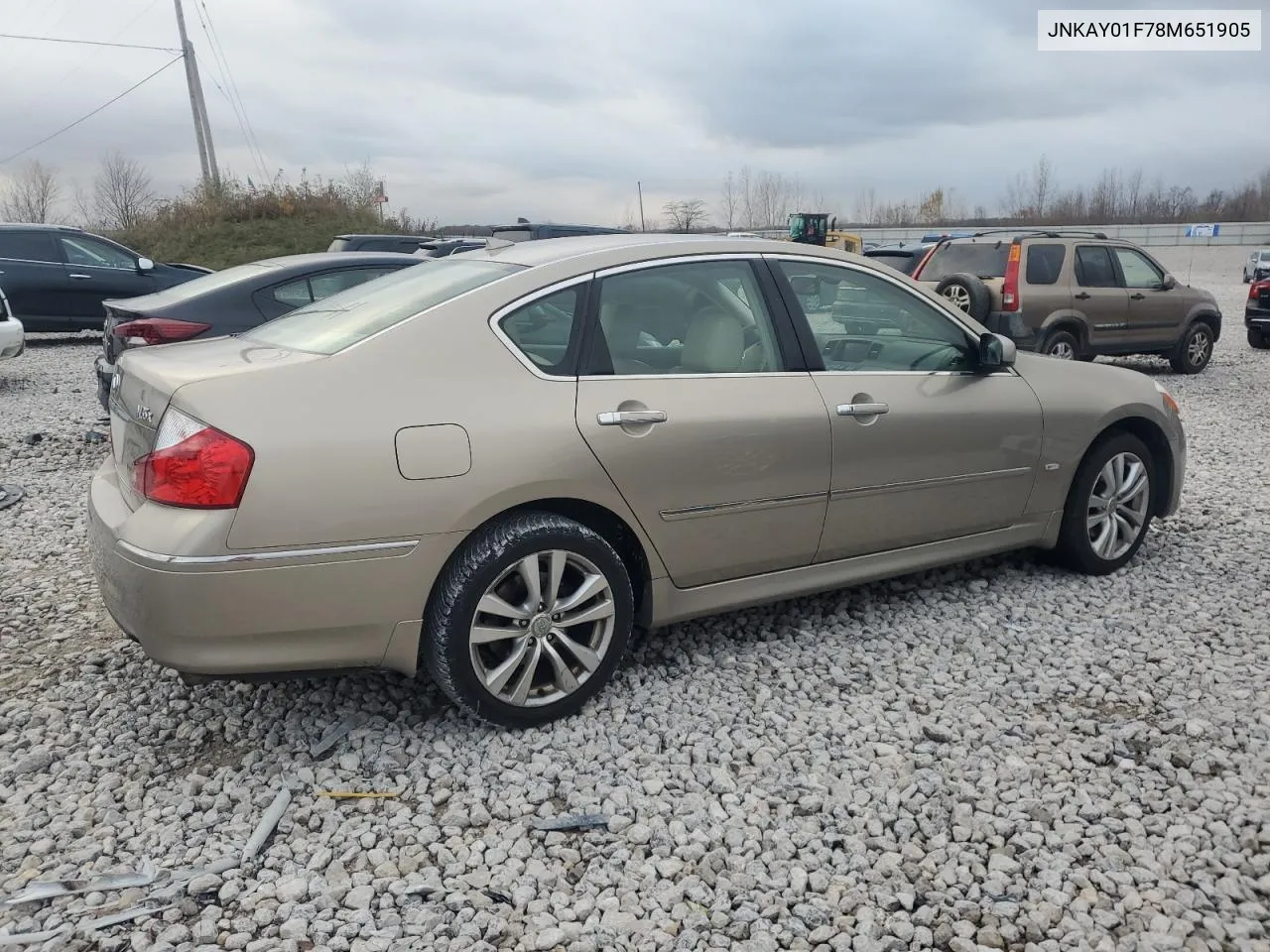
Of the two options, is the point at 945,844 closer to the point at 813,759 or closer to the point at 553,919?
the point at 813,759

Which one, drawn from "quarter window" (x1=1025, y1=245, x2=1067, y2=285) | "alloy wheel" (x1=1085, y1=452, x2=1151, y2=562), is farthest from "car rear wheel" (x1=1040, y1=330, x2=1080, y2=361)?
"alloy wheel" (x1=1085, y1=452, x2=1151, y2=562)

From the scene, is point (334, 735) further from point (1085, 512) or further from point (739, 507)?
point (1085, 512)

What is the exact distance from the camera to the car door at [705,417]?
3422mm

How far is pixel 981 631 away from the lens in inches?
168

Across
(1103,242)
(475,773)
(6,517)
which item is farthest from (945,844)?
(1103,242)

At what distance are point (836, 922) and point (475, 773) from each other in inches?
47.8

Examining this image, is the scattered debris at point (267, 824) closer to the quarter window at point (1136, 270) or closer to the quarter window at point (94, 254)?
the quarter window at point (1136, 270)

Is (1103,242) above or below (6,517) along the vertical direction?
above

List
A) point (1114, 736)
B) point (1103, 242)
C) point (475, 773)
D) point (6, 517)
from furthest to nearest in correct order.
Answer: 1. point (1103, 242)
2. point (6, 517)
3. point (1114, 736)
4. point (475, 773)

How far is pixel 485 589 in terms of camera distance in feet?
10.4

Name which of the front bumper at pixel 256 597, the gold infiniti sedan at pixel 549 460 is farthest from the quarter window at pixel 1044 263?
the front bumper at pixel 256 597

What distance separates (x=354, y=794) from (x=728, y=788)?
1.16 metres

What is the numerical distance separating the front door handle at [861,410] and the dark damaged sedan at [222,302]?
13.3 ft

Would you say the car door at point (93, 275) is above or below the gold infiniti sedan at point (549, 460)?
above
